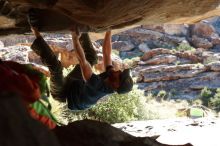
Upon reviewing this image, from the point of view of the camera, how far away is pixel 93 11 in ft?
7.33

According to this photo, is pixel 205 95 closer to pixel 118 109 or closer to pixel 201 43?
pixel 201 43

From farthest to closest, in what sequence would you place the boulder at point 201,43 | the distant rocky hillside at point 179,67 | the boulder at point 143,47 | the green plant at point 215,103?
the boulder at point 143,47
the boulder at point 201,43
the distant rocky hillside at point 179,67
the green plant at point 215,103

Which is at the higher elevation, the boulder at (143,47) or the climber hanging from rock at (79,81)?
the climber hanging from rock at (79,81)

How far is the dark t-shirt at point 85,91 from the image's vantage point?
3.28 meters

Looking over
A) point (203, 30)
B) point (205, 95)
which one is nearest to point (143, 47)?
point (203, 30)

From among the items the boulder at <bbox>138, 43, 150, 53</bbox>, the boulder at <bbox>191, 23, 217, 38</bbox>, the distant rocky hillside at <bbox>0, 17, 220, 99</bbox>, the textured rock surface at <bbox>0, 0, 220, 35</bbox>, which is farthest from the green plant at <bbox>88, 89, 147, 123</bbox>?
the boulder at <bbox>191, 23, 217, 38</bbox>

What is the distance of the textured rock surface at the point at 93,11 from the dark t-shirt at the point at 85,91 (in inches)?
18.1

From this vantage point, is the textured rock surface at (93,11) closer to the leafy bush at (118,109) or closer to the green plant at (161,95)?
the leafy bush at (118,109)

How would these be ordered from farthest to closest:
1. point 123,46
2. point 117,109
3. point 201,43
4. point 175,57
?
point 123,46 < point 201,43 < point 175,57 < point 117,109

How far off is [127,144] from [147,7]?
3.12 feet

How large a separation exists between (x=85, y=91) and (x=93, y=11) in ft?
3.96

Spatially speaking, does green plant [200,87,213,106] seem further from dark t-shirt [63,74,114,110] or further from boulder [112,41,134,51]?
dark t-shirt [63,74,114,110]

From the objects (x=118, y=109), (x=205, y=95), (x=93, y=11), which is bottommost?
(x=205, y=95)

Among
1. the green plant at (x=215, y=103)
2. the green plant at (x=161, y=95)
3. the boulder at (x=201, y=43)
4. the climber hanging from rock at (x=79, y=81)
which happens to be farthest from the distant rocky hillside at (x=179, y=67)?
the climber hanging from rock at (x=79, y=81)
